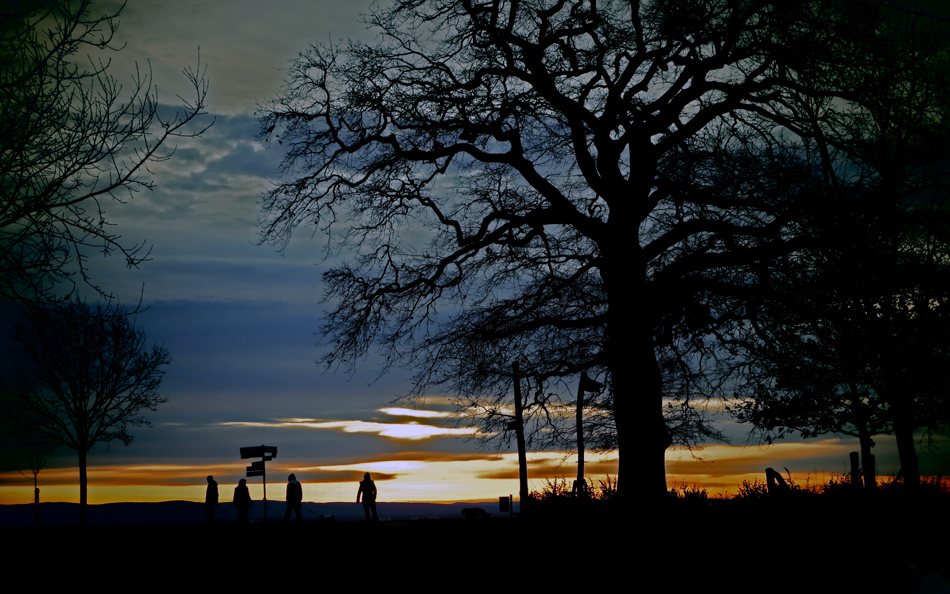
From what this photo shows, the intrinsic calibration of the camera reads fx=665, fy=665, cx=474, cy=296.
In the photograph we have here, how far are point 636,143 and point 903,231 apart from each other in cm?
624

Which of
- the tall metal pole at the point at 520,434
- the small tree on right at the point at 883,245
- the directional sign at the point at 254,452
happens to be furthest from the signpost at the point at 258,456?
the small tree on right at the point at 883,245

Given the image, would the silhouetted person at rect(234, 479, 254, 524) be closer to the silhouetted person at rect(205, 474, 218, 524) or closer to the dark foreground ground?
the silhouetted person at rect(205, 474, 218, 524)

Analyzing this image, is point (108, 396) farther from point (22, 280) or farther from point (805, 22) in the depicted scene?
point (805, 22)

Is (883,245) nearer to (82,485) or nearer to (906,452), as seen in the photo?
(906,452)

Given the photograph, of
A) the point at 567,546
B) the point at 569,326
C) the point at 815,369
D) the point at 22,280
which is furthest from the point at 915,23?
the point at 22,280

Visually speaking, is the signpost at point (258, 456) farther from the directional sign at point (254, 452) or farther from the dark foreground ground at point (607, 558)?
the dark foreground ground at point (607, 558)

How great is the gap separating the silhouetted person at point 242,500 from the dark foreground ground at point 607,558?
31.8 feet

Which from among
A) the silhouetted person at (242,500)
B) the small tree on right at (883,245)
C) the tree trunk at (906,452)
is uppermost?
the small tree on right at (883,245)

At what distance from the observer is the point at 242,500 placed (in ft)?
77.4

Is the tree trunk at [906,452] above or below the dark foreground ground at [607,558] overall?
above

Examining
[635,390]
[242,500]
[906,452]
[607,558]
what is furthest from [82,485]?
[906,452]

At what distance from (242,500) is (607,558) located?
56.6ft

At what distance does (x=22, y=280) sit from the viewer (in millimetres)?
9898

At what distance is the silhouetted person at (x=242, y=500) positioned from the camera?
23500mm
